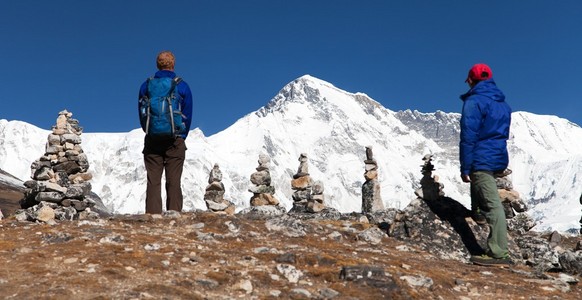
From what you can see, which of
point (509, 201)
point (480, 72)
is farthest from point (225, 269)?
point (509, 201)

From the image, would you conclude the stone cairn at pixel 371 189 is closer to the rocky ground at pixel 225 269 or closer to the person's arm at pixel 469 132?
the rocky ground at pixel 225 269

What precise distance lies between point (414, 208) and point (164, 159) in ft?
20.2

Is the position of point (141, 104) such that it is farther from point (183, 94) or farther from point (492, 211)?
point (492, 211)

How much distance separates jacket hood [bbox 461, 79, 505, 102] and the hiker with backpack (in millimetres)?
6247

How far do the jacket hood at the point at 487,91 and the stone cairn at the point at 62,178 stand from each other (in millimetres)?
12351

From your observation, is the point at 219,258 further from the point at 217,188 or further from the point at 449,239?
the point at 217,188

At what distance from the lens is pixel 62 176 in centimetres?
2238

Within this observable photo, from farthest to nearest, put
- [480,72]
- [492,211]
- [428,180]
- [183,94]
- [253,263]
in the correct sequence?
[428,180]
[183,94]
[480,72]
[492,211]
[253,263]

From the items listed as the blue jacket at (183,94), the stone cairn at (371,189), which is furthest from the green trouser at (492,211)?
the stone cairn at (371,189)

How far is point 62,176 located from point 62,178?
0.52 feet

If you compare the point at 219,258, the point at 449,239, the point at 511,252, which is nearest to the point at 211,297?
the point at 219,258

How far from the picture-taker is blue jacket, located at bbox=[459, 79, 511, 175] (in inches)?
386

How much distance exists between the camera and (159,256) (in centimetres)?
784

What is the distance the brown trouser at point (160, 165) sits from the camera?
12.6 metres
